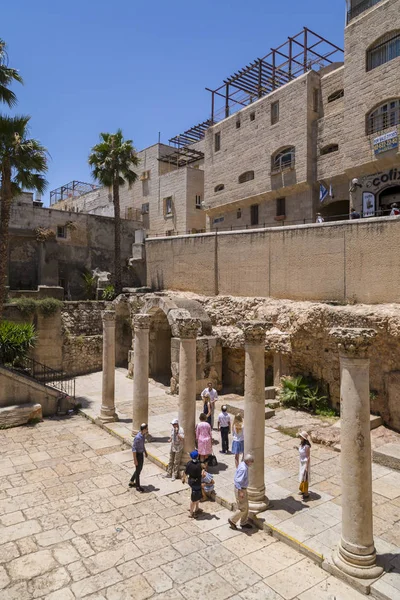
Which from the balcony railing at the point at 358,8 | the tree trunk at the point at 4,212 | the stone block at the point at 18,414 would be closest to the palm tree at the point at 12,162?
the tree trunk at the point at 4,212

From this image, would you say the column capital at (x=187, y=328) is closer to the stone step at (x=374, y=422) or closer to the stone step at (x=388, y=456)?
the stone step at (x=388, y=456)

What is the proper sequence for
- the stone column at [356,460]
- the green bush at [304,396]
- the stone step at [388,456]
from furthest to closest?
the green bush at [304,396], the stone step at [388,456], the stone column at [356,460]

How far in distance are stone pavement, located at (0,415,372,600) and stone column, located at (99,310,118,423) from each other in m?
4.04

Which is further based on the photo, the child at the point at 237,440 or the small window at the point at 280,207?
the small window at the point at 280,207

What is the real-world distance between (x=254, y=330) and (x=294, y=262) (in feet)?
37.1

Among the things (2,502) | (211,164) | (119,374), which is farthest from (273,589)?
(211,164)

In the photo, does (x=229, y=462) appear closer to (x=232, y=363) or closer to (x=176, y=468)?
(x=176, y=468)

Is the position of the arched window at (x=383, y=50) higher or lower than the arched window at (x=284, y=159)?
higher

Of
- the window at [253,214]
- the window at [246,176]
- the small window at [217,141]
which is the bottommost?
the window at [253,214]

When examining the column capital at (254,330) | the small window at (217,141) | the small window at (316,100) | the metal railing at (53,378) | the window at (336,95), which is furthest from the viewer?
the small window at (217,141)

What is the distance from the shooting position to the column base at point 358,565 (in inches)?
269

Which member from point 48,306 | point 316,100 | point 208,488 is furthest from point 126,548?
point 316,100

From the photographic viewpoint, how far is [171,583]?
6.96m

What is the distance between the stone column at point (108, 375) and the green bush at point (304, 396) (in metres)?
6.89
